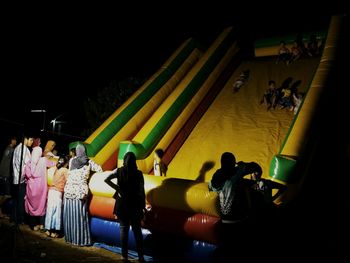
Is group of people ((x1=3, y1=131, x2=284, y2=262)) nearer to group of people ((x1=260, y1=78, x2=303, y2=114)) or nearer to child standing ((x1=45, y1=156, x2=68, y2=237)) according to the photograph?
child standing ((x1=45, y1=156, x2=68, y2=237))

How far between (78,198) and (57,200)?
622mm

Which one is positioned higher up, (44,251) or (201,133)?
(201,133)

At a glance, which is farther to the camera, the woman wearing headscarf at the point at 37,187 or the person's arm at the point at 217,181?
the woman wearing headscarf at the point at 37,187

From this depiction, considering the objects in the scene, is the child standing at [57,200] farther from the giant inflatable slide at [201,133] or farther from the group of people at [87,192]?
the giant inflatable slide at [201,133]

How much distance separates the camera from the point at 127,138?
677 cm

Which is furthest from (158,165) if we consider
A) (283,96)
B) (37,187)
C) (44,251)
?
(283,96)

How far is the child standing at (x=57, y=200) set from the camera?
550 centimetres

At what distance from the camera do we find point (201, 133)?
7.24 m

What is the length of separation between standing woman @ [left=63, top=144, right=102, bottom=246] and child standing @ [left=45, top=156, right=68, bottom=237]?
345 millimetres

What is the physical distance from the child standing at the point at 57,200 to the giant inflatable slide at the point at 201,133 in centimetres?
57

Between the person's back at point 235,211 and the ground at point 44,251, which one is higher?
the person's back at point 235,211

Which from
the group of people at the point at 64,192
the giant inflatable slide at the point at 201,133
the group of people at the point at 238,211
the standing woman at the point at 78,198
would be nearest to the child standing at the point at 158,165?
the giant inflatable slide at the point at 201,133

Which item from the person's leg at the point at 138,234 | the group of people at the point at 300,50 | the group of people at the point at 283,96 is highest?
the group of people at the point at 300,50

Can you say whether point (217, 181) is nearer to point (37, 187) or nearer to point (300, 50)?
point (37, 187)
